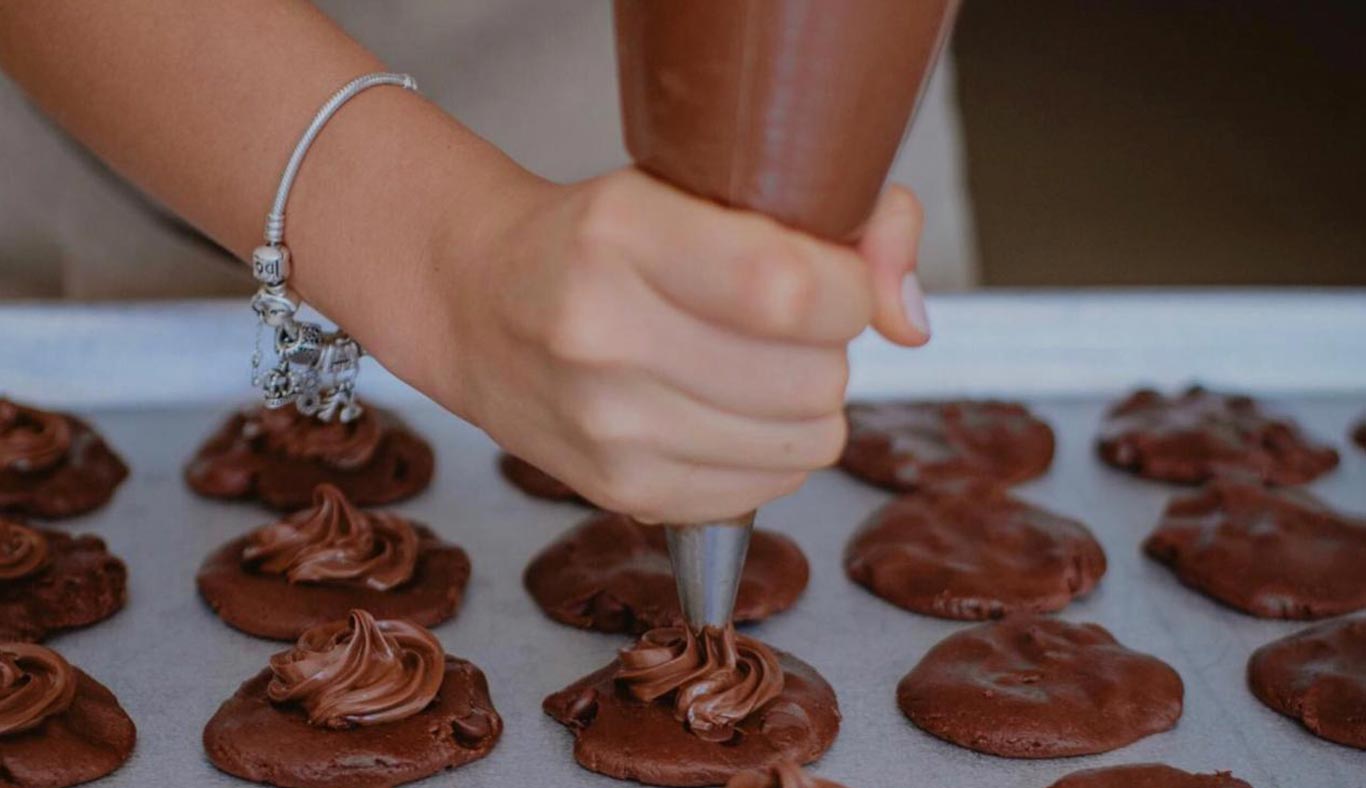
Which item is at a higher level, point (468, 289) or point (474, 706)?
point (468, 289)

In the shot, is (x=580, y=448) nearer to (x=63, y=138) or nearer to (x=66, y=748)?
(x=66, y=748)

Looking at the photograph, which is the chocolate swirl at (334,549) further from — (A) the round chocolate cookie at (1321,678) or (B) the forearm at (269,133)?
(A) the round chocolate cookie at (1321,678)

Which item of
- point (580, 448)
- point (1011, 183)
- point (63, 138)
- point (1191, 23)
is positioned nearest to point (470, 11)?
point (63, 138)

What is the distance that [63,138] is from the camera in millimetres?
2404

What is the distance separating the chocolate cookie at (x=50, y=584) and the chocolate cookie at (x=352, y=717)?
28 centimetres

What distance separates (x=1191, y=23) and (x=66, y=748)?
7.28 meters

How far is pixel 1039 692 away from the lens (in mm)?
1854

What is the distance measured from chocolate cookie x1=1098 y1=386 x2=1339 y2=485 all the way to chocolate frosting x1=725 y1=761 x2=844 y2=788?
3.57 ft

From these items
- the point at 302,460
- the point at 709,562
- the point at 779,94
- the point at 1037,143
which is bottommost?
the point at 1037,143

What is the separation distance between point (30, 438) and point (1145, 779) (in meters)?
1.55

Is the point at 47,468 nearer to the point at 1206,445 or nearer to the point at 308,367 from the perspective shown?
the point at 308,367

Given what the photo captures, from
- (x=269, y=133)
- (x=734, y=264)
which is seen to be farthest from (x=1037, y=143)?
(x=734, y=264)

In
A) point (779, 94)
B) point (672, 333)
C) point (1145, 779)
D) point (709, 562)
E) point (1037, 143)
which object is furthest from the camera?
point (1037, 143)

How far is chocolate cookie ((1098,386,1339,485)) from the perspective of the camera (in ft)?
8.14
